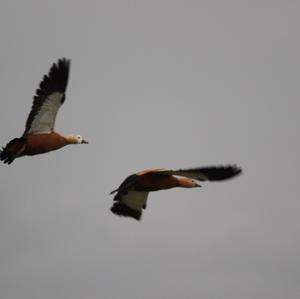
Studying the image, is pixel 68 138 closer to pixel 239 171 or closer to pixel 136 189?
pixel 136 189

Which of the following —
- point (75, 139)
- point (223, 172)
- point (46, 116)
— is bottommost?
point (223, 172)

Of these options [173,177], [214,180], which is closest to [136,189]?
[173,177]

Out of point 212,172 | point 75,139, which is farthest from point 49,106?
point 212,172

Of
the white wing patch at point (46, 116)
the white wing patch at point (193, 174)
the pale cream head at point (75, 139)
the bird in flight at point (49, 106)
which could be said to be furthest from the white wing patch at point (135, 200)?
the white wing patch at point (193, 174)

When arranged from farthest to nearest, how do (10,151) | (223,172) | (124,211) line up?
(124,211), (10,151), (223,172)

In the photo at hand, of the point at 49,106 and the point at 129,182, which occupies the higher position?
the point at 49,106

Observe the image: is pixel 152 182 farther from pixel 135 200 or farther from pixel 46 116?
pixel 46 116

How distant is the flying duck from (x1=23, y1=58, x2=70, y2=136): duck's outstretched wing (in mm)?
4142

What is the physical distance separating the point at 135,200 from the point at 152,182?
3938 mm

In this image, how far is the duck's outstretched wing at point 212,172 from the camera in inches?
1139

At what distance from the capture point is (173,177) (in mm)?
32938

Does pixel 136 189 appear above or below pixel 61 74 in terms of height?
below

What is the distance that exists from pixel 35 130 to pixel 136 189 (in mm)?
4846

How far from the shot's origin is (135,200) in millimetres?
36031
